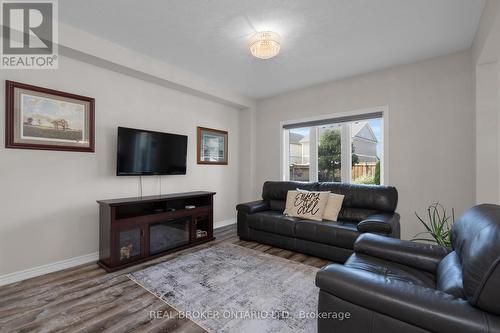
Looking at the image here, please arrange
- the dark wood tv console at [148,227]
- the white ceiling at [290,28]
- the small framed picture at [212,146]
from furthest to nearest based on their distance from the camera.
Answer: the small framed picture at [212,146]
the dark wood tv console at [148,227]
the white ceiling at [290,28]

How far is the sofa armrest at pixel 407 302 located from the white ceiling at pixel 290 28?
7.19 feet

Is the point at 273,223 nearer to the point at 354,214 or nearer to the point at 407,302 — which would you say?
the point at 354,214

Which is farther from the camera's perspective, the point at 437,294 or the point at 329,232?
the point at 329,232

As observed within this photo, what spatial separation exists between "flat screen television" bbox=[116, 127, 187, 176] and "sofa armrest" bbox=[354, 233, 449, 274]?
266 cm

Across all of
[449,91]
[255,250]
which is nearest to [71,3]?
[255,250]

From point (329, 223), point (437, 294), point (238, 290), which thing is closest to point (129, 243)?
point (238, 290)

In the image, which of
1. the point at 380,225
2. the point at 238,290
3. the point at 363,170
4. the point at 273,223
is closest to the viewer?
the point at 238,290

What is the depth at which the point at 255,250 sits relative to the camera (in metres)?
3.22

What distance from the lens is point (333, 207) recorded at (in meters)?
3.18

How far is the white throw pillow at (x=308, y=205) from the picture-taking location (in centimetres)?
320

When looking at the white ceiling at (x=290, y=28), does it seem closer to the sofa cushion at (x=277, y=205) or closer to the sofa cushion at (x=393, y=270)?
the sofa cushion at (x=277, y=205)

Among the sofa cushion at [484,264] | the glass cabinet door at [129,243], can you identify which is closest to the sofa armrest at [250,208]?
the glass cabinet door at [129,243]

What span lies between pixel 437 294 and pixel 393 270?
0.65m

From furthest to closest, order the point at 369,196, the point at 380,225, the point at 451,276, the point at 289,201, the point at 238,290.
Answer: the point at 289,201 → the point at 369,196 → the point at 380,225 → the point at 238,290 → the point at 451,276
